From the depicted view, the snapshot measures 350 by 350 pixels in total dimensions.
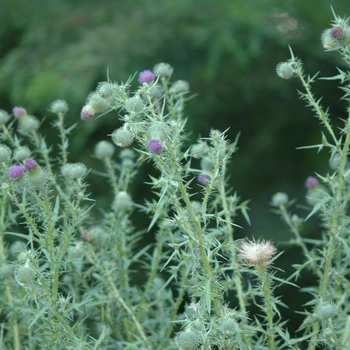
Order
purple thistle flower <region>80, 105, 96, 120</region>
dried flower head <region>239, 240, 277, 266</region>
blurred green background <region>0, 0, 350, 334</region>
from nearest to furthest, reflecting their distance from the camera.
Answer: dried flower head <region>239, 240, 277, 266</region>, purple thistle flower <region>80, 105, 96, 120</region>, blurred green background <region>0, 0, 350, 334</region>

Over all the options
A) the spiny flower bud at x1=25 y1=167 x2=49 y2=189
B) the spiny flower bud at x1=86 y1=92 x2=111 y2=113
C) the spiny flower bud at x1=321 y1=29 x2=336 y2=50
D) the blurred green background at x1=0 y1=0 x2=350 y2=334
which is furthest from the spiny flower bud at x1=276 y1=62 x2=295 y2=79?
the blurred green background at x1=0 y1=0 x2=350 y2=334

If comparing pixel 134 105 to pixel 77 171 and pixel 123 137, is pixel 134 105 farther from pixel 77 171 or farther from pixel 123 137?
pixel 77 171

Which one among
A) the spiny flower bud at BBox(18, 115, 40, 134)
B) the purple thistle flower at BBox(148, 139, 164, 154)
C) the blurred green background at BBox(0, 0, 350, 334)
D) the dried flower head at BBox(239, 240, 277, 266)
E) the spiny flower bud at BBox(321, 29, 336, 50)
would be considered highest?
the purple thistle flower at BBox(148, 139, 164, 154)

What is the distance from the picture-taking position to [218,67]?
3.36m

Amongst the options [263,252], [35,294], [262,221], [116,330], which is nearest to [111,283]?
[116,330]

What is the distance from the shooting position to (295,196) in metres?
3.57

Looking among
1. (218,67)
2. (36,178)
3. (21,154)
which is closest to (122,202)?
(21,154)

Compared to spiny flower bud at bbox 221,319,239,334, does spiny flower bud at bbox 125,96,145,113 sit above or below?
above

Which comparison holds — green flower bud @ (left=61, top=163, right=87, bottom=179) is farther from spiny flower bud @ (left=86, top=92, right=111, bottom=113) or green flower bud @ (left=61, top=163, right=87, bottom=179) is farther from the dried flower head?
the dried flower head

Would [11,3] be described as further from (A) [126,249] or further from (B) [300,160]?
(A) [126,249]

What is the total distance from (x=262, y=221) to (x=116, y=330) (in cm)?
193

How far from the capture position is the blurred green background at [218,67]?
10.3 feet

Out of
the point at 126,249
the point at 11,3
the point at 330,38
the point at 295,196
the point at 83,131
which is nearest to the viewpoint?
the point at 330,38

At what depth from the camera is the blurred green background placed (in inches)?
123
